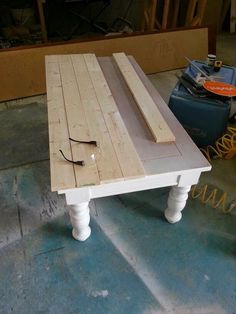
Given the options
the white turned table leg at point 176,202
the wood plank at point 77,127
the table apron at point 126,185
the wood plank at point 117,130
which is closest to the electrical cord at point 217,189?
the white turned table leg at point 176,202

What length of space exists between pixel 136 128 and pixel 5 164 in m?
1.01

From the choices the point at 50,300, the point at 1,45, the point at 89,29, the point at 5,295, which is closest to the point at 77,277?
the point at 50,300

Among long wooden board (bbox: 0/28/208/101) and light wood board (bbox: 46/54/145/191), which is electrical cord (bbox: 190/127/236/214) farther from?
long wooden board (bbox: 0/28/208/101)

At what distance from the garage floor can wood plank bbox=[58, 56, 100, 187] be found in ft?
1.69

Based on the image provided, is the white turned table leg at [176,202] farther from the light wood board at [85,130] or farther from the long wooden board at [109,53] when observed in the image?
the long wooden board at [109,53]

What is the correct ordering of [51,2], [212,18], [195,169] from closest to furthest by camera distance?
1. [195,169]
2. [51,2]
3. [212,18]

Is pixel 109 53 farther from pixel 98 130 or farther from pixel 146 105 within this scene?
pixel 98 130

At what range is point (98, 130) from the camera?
3.76 ft

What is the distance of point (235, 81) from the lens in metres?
1.68

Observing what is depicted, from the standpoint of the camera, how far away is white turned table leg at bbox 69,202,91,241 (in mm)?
1066

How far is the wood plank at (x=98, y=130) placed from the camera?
3.12 feet

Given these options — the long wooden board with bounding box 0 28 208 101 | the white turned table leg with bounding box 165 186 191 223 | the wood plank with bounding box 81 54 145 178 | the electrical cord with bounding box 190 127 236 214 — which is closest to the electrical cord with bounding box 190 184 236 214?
the electrical cord with bounding box 190 127 236 214

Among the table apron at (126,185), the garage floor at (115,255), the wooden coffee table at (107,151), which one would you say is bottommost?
Answer: the garage floor at (115,255)

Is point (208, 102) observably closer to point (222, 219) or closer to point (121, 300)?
point (222, 219)
